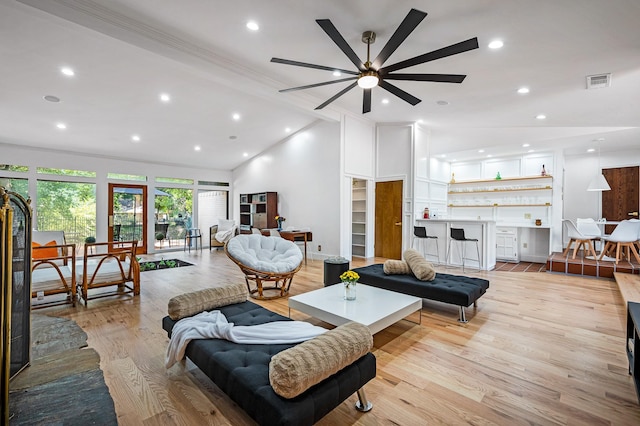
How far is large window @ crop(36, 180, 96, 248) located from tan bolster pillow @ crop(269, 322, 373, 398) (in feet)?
27.4

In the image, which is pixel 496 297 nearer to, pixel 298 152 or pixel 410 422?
pixel 410 422

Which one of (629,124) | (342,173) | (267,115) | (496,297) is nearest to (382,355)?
(496,297)

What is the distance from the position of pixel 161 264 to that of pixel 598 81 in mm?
8292

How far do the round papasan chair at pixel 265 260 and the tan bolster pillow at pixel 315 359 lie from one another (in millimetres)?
2361

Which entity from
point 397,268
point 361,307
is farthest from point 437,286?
point 361,307

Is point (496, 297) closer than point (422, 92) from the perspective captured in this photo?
Yes

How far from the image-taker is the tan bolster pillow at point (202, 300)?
2.30 meters

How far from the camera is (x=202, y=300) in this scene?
2.45 meters

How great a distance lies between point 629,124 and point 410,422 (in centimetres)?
652

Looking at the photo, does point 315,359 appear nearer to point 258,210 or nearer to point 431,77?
point 431,77

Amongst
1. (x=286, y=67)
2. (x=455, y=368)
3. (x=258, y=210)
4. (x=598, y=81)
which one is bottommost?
(x=455, y=368)

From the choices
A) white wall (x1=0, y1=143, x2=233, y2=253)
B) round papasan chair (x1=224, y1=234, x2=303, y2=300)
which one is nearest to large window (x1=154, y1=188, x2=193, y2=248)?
white wall (x1=0, y1=143, x2=233, y2=253)

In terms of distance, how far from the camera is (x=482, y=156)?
26.7ft

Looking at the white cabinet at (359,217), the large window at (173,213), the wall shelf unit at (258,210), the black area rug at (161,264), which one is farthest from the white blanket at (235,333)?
the large window at (173,213)
